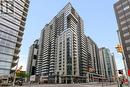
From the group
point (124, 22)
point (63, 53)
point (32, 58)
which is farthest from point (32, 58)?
point (124, 22)

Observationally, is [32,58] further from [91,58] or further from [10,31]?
[10,31]

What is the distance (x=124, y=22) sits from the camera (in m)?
61.3

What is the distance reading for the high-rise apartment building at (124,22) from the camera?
57181mm

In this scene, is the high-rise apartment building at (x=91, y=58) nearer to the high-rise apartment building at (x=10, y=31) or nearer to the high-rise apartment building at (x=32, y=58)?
the high-rise apartment building at (x=32, y=58)

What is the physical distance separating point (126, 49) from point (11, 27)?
166 feet

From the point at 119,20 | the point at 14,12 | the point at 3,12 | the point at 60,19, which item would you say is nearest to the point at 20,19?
the point at 14,12

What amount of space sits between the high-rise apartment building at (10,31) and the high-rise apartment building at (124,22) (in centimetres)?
4591

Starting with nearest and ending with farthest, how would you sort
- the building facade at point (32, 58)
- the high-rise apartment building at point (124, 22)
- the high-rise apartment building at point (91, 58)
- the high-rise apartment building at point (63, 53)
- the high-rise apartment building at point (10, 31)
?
the high-rise apartment building at point (124, 22) → the high-rise apartment building at point (10, 31) → the high-rise apartment building at point (63, 53) → the high-rise apartment building at point (91, 58) → the building facade at point (32, 58)

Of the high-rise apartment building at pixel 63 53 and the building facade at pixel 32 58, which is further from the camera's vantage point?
the building facade at pixel 32 58

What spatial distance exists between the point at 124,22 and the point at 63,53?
2449 inches

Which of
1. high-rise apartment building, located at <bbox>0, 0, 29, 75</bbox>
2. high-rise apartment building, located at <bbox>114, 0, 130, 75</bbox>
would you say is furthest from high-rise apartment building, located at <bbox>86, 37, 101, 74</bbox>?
high-rise apartment building, located at <bbox>0, 0, 29, 75</bbox>

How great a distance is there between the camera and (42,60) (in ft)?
461

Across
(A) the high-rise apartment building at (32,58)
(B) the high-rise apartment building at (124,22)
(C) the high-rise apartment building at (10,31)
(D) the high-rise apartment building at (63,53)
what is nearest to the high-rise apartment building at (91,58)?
(D) the high-rise apartment building at (63,53)

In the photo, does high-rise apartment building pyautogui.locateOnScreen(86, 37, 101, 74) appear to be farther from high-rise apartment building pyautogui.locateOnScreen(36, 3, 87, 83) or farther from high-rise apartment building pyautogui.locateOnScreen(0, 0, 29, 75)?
high-rise apartment building pyautogui.locateOnScreen(0, 0, 29, 75)
